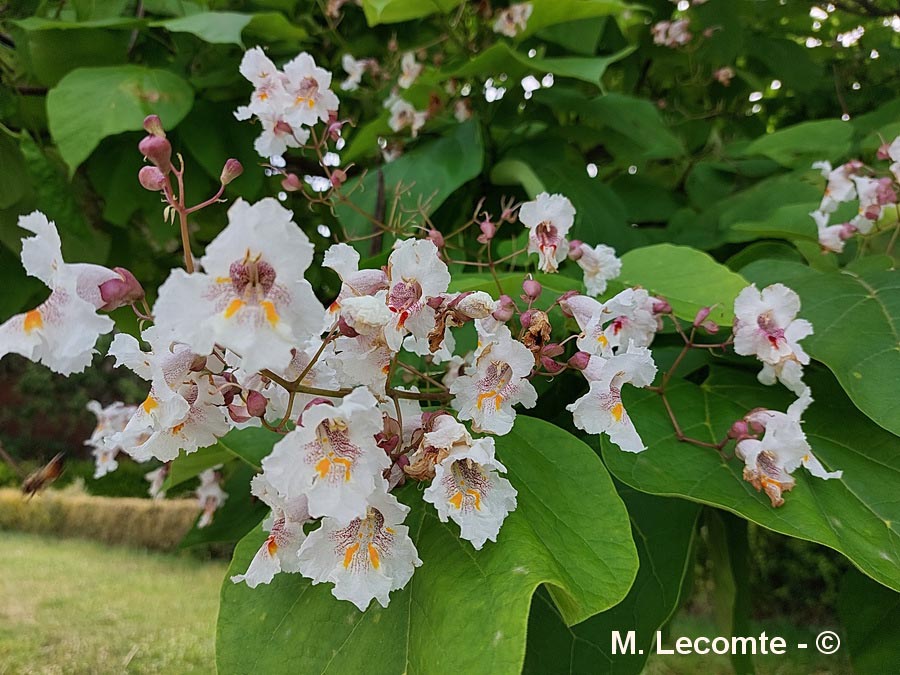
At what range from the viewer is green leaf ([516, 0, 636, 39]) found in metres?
0.80

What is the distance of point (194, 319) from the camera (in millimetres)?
276

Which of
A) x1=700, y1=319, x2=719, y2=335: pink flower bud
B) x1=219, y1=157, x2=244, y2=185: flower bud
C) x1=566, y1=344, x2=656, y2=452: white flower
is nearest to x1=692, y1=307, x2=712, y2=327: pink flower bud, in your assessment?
x1=700, y1=319, x2=719, y2=335: pink flower bud

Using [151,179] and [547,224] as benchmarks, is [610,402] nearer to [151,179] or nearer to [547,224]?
[547,224]

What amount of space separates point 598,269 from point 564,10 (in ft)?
1.54

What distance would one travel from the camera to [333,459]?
12.4 inches

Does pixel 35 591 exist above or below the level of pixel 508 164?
below

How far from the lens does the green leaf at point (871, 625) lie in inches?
21.8

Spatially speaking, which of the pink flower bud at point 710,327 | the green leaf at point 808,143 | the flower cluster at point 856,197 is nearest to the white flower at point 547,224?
the pink flower bud at point 710,327

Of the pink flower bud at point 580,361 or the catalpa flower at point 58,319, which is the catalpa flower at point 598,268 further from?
the catalpa flower at point 58,319

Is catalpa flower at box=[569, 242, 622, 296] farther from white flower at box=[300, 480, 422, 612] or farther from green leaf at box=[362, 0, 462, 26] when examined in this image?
green leaf at box=[362, 0, 462, 26]

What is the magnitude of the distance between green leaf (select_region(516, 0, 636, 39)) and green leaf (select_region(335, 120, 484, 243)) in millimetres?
154

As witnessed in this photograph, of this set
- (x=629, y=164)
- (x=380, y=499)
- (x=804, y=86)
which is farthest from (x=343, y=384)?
(x=804, y=86)

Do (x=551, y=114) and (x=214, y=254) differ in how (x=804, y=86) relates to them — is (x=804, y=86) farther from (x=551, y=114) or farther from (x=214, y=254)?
(x=214, y=254)

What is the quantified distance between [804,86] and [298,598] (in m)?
1.18
